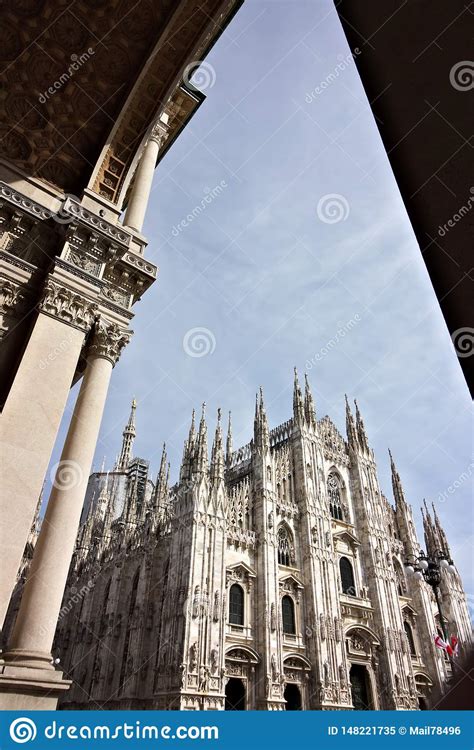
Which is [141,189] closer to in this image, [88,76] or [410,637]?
[88,76]

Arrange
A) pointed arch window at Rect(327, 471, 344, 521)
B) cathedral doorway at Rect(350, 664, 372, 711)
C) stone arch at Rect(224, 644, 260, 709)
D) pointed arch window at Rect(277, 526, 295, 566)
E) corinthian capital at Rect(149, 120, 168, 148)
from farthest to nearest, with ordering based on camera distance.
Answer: pointed arch window at Rect(327, 471, 344, 521)
pointed arch window at Rect(277, 526, 295, 566)
cathedral doorway at Rect(350, 664, 372, 711)
stone arch at Rect(224, 644, 260, 709)
corinthian capital at Rect(149, 120, 168, 148)

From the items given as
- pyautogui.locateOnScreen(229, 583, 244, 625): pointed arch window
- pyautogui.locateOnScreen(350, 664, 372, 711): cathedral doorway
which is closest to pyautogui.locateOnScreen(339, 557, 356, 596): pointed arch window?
pyautogui.locateOnScreen(350, 664, 372, 711): cathedral doorway

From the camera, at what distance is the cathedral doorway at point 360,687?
27859 millimetres

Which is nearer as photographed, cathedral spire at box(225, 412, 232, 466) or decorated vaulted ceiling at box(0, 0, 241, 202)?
decorated vaulted ceiling at box(0, 0, 241, 202)

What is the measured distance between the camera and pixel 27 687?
193 inches

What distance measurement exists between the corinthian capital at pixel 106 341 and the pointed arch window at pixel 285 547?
25350 millimetres

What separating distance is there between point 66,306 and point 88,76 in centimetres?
450

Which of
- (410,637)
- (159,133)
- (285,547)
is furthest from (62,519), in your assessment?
(410,637)

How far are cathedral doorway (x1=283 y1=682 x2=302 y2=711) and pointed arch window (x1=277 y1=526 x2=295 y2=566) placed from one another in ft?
21.9

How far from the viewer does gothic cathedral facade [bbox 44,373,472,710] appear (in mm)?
23500

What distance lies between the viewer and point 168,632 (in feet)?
75.4

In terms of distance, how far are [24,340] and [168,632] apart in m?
20.9

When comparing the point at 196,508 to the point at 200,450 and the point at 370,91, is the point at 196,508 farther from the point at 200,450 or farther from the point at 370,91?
the point at 370,91

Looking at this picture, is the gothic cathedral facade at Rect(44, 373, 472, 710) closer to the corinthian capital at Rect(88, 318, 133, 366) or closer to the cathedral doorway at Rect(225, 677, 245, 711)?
the cathedral doorway at Rect(225, 677, 245, 711)
